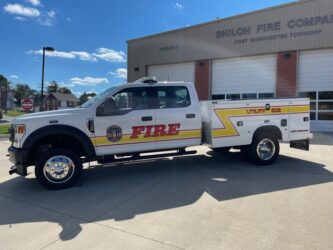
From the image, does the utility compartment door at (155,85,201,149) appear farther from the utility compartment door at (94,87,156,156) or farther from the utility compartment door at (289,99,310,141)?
the utility compartment door at (289,99,310,141)

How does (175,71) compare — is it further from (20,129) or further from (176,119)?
(20,129)

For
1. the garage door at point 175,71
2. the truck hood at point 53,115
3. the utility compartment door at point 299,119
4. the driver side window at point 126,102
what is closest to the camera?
the truck hood at point 53,115

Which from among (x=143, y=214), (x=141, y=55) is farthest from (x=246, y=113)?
(x=141, y=55)

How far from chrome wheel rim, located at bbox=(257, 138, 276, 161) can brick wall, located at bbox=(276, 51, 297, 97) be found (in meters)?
10.9

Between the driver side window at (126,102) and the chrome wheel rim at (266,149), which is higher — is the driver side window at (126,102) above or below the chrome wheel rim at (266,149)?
above

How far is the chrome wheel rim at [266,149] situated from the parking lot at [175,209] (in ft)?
1.33

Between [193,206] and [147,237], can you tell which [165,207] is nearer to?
[193,206]

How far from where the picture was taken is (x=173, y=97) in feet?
22.7

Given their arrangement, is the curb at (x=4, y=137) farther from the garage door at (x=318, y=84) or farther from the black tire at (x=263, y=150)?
the garage door at (x=318, y=84)

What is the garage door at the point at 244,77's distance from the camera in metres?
18.3

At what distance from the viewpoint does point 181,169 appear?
24.0 feet

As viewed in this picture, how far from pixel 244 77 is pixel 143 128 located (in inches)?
553

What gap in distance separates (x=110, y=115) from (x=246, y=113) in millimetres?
3402

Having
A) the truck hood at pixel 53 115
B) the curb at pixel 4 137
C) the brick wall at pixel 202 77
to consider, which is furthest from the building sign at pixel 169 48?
the truck hood at pixel 53 115
